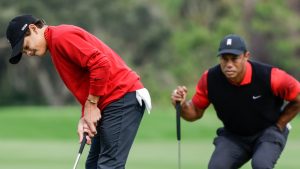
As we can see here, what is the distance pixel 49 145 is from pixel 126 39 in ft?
152

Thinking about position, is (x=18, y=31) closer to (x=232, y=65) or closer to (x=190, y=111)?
(x=232, y=65)

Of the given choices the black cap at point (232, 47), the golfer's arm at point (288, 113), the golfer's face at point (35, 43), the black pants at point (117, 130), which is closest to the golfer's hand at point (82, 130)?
the black pants at point (117, 130)

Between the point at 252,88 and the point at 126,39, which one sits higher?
the point at 252,88

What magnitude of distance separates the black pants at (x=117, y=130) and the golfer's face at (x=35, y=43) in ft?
2.62

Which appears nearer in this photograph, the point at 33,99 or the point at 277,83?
the point at 277,83

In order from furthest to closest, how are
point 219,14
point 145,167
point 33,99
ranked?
point 219,14 < point 33,99 < point 145,167

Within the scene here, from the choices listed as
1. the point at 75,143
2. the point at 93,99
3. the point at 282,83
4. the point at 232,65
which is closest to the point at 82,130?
the point at 93,99

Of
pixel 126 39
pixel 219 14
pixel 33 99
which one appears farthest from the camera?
pixel 219 14

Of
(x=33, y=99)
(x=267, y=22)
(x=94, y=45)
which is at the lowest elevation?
(x=33, y=99)

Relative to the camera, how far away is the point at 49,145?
2261 cm

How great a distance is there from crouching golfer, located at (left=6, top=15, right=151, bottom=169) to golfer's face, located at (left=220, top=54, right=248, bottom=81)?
3.60 feet

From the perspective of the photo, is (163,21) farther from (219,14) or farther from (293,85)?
(293,85)

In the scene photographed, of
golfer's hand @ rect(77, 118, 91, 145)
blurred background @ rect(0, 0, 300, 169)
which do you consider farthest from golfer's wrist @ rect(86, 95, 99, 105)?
blurred background @ rect(0, 0, 300, 169)

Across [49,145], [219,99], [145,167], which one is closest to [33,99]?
[49,145]
